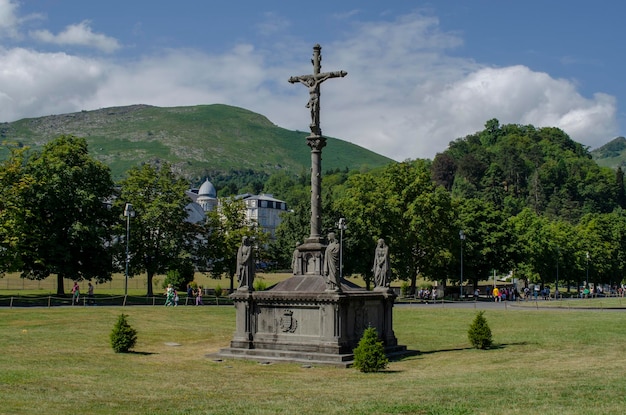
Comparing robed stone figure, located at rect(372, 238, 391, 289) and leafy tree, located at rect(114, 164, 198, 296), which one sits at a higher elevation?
leafy tree, located at rect(114, 164, 198, 296)

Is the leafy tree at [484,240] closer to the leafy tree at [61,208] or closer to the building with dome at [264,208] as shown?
the leafy tree at [61,208]

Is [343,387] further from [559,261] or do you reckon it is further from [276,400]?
[559,261]

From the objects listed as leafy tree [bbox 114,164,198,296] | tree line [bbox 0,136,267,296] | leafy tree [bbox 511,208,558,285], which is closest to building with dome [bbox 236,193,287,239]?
leafy tree [bbox 511,208,558,285]

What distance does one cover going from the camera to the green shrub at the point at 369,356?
1986 cm

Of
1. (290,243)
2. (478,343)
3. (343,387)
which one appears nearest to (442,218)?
(290,243)

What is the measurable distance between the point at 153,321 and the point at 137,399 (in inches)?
865

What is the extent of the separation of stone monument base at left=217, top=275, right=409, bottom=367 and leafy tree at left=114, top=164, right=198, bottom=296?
36.0 meters

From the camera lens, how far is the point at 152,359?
2294cm

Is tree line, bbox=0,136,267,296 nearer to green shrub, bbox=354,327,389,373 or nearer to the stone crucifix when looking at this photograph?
the stone crucifix

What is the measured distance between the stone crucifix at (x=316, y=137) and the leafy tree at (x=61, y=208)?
28.0m

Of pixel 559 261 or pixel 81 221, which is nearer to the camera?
pixel 81 221

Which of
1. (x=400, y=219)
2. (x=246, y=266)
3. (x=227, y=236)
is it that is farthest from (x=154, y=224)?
(x=246, y=266)

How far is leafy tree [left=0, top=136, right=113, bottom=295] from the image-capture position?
48125 millimetres

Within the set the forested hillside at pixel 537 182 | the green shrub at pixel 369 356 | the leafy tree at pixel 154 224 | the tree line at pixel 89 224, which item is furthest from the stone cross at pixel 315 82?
the forested hillside at pixel 537 182
